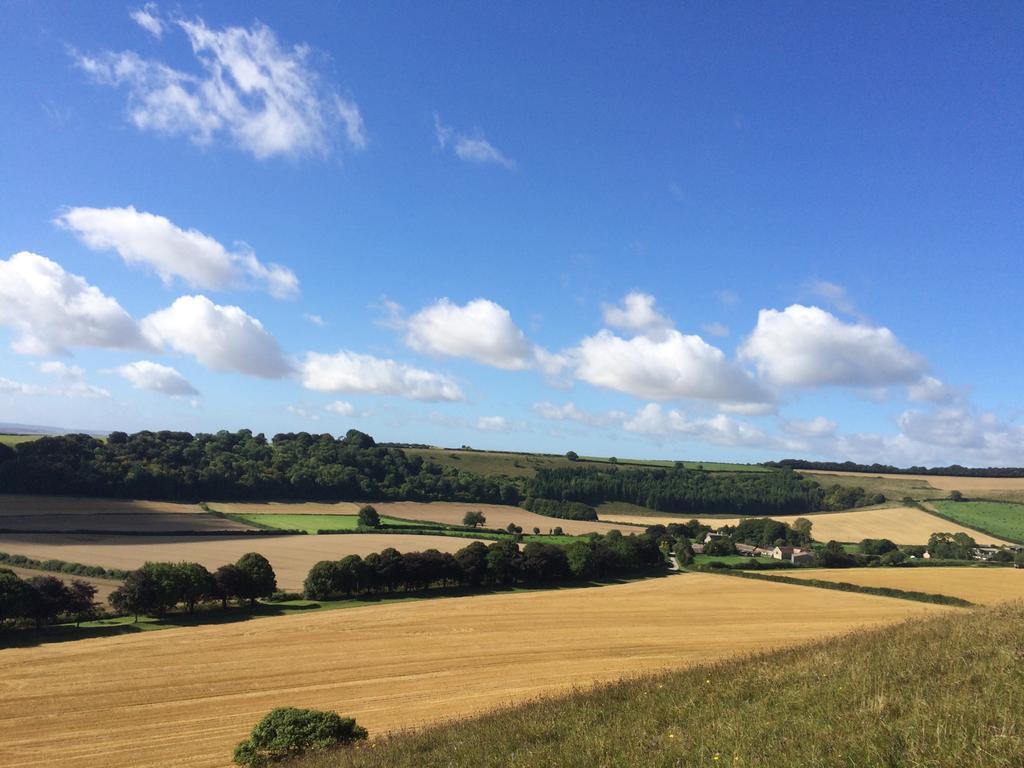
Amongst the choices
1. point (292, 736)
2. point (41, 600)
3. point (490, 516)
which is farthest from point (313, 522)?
point (292, 736)

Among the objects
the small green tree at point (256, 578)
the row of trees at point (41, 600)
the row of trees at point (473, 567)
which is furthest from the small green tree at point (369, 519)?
the row of trees at point (41, 600)

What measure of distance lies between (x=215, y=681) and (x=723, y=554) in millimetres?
81215

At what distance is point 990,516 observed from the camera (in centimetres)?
12638

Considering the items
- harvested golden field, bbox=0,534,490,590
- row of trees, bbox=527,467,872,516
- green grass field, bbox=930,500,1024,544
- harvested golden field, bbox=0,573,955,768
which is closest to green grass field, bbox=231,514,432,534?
harvested golden field, bbox=0,534,490,590

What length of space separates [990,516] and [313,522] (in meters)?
135

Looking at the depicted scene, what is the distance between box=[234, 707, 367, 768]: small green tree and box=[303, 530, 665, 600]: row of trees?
122ft

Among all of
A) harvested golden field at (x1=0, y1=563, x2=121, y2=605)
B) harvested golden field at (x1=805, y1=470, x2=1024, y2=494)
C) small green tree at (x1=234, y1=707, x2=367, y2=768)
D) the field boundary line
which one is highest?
harvested golden field at (x1=805, y1=470, x2=1024, y2=494)

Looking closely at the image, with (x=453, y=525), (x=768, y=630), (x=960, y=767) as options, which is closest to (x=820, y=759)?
(x=960, y=767)

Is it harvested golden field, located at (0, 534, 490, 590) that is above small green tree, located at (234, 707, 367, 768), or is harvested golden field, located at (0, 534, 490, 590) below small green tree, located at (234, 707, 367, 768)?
below

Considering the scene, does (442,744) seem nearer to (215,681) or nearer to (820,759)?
(820,759)

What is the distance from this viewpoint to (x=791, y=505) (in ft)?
526

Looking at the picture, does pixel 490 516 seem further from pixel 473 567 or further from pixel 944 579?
pixel 944 579

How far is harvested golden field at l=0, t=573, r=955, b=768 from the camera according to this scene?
77.8ft

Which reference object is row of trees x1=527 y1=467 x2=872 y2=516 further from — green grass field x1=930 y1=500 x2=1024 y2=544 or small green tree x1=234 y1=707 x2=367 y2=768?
small green tree x1=234 y1=707 x2=367 y2=768
